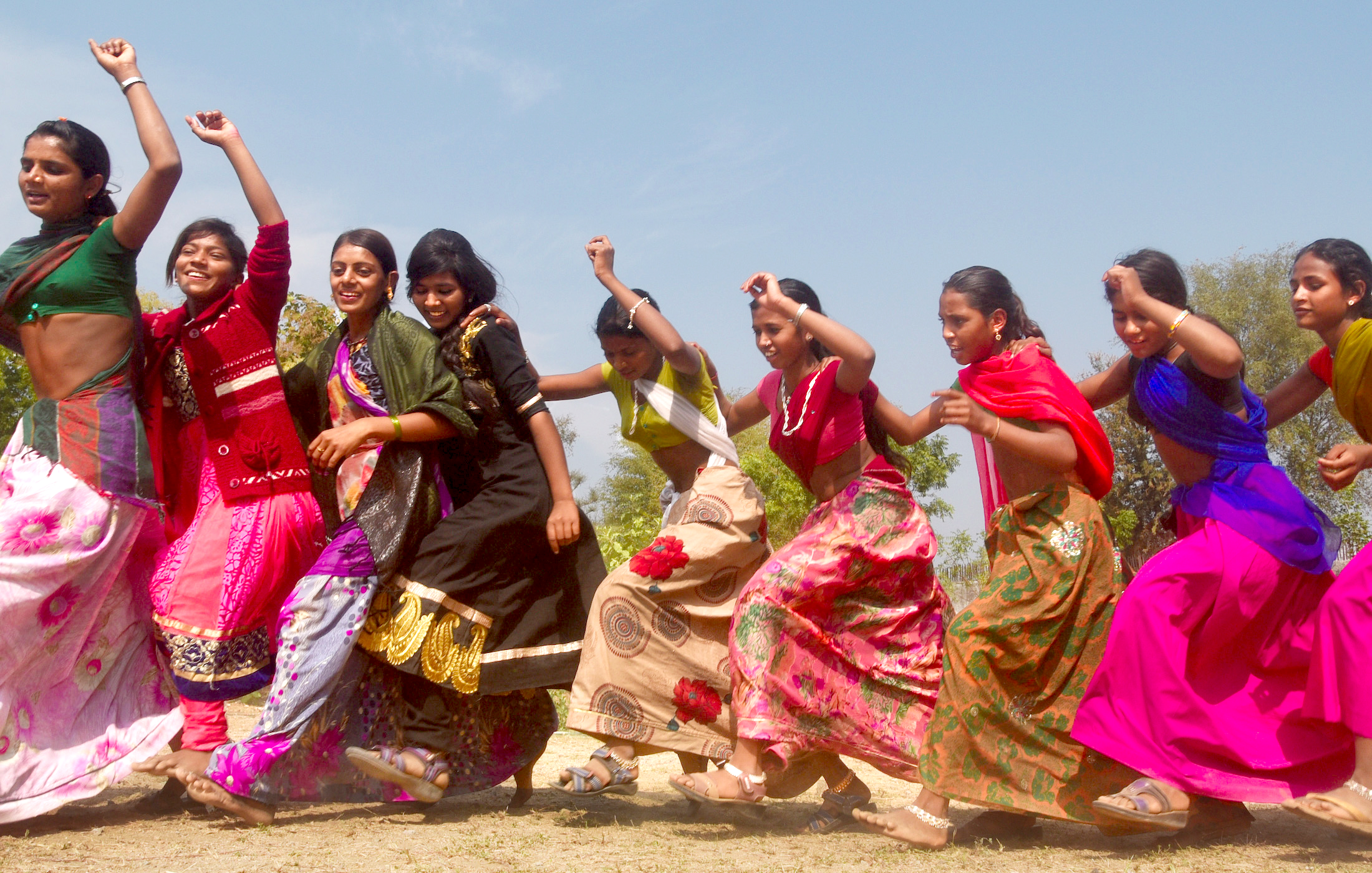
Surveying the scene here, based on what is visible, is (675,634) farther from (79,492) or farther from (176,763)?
(79,492)

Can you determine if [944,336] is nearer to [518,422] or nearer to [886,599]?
[886,599]

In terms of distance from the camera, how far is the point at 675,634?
177 inches

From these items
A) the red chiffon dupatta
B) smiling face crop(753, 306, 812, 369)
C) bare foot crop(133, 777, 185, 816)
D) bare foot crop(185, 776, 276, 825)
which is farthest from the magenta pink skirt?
bare foot crop(133, 777, 185, 816)

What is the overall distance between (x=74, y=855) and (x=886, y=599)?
9.63 ft

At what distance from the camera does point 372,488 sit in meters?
4.35

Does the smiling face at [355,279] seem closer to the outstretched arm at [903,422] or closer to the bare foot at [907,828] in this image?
the outstretched arm at [903,422]

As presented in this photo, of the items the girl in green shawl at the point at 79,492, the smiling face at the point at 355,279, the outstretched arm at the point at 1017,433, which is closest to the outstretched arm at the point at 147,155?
the girl in green shawl at the point at 79,492

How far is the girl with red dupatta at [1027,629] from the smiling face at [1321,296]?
836 mm

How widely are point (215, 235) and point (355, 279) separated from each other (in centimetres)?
66

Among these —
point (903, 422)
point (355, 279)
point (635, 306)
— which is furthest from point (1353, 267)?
point (355, 279)

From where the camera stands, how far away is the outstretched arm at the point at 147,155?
4164 mm

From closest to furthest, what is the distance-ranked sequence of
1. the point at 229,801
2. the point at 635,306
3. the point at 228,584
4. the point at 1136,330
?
the point at 229,801 < the point at 1136,330 < the point at 228,584 < the point at 635,306

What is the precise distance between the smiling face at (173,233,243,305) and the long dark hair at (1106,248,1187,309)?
11.4 ft

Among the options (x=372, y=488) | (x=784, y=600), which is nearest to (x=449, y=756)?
(x=372, y=488)
